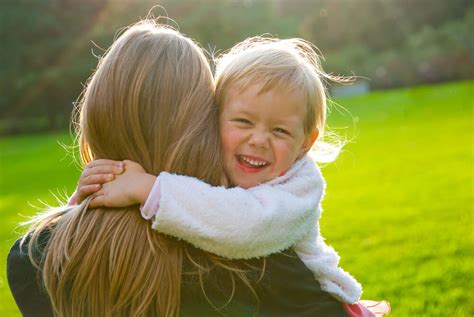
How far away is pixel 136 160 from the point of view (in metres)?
2.19

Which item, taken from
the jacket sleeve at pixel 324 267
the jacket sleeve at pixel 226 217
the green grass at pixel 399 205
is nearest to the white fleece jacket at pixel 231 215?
the jacket sleeve at pixel 226 217

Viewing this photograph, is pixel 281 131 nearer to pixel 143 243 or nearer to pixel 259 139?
pixel 259 139

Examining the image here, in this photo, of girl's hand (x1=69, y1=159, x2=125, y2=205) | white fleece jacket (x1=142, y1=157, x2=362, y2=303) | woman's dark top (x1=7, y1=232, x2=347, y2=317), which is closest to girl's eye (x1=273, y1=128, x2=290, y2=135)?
white fleece jacket (x1=142, y1=157, x2=362, y2=303)

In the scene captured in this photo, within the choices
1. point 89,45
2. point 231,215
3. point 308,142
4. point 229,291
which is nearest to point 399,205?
point 308,142

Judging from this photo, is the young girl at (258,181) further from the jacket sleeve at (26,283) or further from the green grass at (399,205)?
the green grass at (399,205)

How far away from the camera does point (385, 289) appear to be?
13.7 feet

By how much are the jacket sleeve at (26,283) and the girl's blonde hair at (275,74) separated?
82cm

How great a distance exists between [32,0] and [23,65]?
2442mm

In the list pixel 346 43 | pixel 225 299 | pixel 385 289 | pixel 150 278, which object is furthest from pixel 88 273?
pixel 346 43

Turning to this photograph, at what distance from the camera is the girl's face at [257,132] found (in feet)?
7.65

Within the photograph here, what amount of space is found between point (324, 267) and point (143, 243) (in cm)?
63

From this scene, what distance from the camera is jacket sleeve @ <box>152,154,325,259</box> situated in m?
2.02

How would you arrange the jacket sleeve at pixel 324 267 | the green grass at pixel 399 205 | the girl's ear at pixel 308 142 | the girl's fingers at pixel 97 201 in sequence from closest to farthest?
1. the girl's fingers at pixel 97 201
2. the jacket sleeve at pixel 324 267
3. the girl's ear at pixel 308 142
4. the green grass at pixel 399 205

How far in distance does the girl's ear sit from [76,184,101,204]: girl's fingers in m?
0.77
